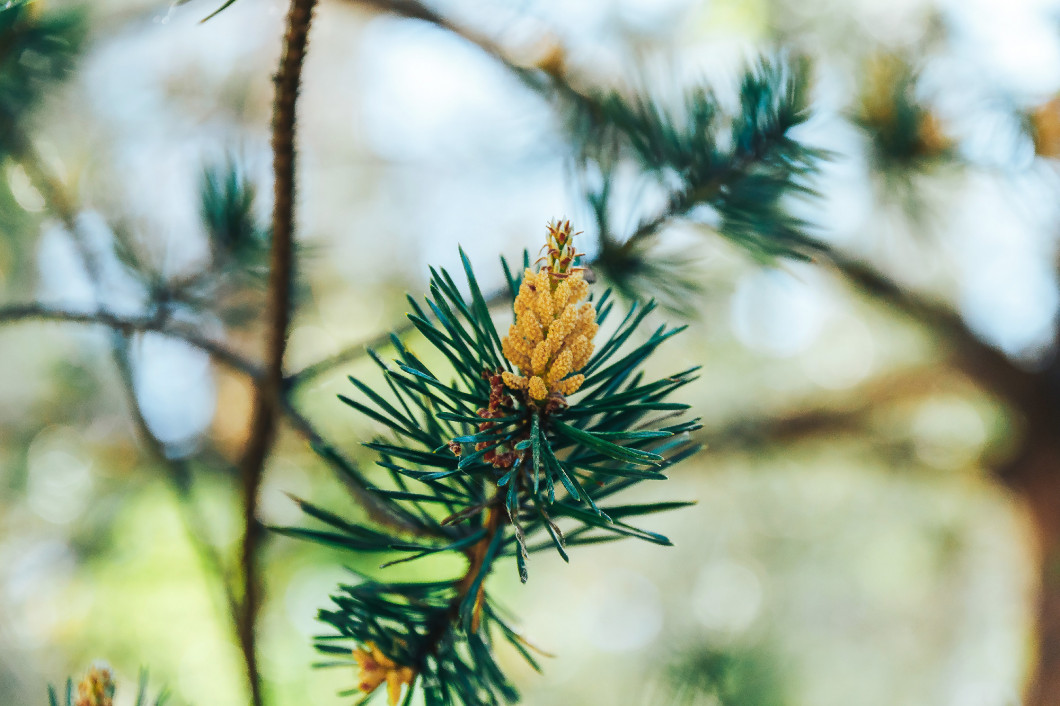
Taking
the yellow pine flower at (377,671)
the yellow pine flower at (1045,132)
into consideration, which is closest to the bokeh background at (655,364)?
the yellow pine flower at (1045,132)

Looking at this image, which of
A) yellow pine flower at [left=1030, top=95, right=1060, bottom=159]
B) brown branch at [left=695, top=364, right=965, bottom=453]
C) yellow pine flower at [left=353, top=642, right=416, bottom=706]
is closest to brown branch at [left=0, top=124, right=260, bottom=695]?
yellow pine flower at [left=353, top=642, right=416, bottom=706]

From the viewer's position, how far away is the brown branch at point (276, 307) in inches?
7.9

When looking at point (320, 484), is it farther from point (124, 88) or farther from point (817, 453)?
point (124, 88)

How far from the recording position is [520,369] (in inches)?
8.6

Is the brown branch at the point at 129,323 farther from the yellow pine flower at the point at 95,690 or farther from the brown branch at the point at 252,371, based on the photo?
the yellow pine flower at the point at 95,690

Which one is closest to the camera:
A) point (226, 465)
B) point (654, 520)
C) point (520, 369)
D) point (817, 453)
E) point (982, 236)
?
point (520, 369)

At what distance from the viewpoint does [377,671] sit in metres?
0.23

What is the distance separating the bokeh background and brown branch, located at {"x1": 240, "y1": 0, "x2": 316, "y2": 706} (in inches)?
1.6

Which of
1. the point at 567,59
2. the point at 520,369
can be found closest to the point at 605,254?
the point at 520,369

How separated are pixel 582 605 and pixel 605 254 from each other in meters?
→ 1.88

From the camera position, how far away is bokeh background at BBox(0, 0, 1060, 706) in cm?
54

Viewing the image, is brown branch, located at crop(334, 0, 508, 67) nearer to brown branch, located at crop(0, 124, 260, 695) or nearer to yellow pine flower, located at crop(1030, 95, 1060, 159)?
brown branch, located at crop(0, 124, 260, 695)

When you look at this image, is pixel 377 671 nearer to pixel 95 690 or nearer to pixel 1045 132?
pixel 95 690

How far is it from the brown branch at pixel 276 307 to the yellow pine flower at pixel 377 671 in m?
0.10
